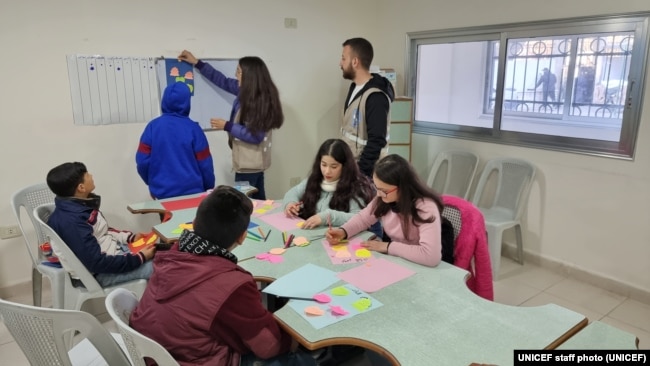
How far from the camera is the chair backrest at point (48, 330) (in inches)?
49.2

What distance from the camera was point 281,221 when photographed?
2.47m

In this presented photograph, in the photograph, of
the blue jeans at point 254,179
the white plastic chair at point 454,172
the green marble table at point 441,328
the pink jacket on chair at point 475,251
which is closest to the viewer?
the green marble table at point 441,328

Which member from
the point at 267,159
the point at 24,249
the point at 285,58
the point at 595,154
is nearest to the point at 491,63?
the point at 595,154

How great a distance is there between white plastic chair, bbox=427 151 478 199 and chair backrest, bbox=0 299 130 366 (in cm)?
313

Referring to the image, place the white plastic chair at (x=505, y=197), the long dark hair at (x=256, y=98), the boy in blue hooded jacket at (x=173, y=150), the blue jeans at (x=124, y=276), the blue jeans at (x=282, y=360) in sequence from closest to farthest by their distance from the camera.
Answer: the blue jeans at (x=282, y=360) < the blue jeans at (x=124, y=276) < the boy in blue hooded jacket at (x=173, y=150) < the long dark hair at (x=256, y=98) < the white plastic chair at (x=505, y=197)

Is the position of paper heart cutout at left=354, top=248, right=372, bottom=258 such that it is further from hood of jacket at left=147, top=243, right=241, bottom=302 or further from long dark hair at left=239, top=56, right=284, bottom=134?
long dark hair at left=239, top=56, right=284, bottom=134

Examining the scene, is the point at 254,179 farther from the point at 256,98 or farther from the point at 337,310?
the point at 337,310

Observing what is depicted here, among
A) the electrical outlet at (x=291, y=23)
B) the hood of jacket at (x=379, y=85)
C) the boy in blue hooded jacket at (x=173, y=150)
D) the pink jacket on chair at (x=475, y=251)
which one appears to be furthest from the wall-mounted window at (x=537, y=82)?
the boy in blue hooded jacket at (x=173, y=150)

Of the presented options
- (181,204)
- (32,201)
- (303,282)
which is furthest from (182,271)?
(32,201)

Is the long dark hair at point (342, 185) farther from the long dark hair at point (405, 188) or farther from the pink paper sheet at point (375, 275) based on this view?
the pink paper sheet at point (375, 275)

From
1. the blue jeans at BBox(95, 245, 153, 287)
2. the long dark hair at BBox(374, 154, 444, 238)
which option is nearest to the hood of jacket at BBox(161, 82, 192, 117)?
the blue jeans at BBox(95, 245, 153, 287)

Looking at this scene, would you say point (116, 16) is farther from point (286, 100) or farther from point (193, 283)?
point (193, 283)

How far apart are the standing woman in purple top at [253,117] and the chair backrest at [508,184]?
6.05 feet

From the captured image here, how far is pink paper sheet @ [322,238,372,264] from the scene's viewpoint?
1955 millimetres
